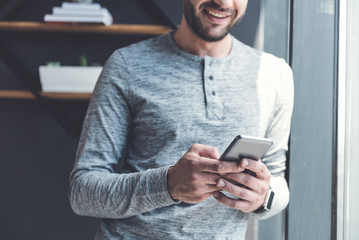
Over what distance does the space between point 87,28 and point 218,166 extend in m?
1.12

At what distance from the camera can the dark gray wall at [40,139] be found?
187cm

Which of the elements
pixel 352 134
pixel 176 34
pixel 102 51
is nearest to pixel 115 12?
pixel 102 51

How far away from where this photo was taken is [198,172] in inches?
32.6

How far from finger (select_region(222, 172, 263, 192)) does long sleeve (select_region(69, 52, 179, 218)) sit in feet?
0.48

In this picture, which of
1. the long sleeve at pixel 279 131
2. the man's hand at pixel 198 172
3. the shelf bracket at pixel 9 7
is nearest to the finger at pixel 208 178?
the man's hand at pixel 198 172

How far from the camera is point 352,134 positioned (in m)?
0.95

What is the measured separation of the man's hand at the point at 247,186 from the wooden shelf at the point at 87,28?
0.92 meters

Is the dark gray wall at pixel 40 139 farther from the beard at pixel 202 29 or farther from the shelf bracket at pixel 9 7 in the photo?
the beard at pixel 202 29

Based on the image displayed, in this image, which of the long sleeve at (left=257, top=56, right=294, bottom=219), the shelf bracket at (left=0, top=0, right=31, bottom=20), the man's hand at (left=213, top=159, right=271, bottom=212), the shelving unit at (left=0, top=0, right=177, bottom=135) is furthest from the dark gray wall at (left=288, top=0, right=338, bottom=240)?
the shelf bracket at (left=0, top=0, right=31, bottom=20)

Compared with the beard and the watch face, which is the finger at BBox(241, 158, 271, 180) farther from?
the beard

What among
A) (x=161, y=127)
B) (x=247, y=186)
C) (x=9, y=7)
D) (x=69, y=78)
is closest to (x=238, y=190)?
(x=247, y=186)

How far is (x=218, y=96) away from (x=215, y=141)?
12 centimetres

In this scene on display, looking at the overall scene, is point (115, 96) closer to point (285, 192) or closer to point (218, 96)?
point (218, 96)

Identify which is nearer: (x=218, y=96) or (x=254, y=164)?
(x=254, y=164)
